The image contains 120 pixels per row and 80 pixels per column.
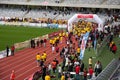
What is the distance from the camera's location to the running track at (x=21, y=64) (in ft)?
72.7

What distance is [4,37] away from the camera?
39.1 meters

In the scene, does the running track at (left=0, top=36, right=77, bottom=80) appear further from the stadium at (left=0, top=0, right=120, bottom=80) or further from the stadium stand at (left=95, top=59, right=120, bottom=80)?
the stadium stand at (left=95, top=59, right=120, bottom=80)

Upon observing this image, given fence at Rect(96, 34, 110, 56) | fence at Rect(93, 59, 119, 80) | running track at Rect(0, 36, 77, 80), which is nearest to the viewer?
fence at Rect(93, 59, 119, 80)

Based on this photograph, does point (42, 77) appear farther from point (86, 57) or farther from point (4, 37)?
point (4, 37)

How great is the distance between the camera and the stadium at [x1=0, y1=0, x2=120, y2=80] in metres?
20.6

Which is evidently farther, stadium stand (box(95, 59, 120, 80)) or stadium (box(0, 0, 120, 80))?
stadium (box(0, 0, 120, 80))

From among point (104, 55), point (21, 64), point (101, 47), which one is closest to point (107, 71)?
point (21, 64)

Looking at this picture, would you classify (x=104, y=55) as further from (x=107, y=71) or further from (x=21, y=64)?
(x=107, y=71)

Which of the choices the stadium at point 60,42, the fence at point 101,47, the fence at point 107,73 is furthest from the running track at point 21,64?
the fence at point 107,73

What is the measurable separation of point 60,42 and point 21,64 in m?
10.1

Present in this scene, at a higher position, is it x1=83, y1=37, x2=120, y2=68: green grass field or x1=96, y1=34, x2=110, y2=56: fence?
x1=96, y1=34, x2=110, y2=56: fence

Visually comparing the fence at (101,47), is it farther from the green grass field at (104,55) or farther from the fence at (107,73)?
the fence at (107,73)

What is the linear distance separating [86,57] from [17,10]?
40.5m

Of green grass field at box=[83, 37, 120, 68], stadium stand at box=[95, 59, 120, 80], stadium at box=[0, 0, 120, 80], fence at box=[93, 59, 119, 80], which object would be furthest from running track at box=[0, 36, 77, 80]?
fence at box=[93, 59, 119, 80]
